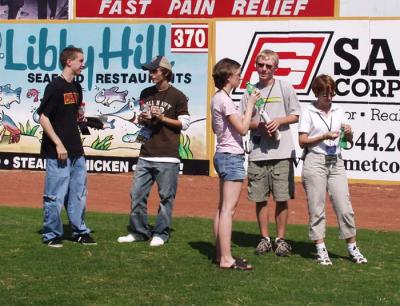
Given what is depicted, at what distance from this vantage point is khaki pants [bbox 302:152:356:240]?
8492 millimetres

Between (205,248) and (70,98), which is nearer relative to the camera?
(70,98)

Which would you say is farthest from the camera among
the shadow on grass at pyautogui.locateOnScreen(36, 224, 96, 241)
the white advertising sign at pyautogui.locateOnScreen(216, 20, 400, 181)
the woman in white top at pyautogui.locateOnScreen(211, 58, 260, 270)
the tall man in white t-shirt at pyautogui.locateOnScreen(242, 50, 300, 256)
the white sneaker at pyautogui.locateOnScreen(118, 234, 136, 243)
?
the white advertising sign at pyautogui.locateOnScreen(216, 20, 400, 181)

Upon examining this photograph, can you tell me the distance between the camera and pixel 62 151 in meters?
8.91

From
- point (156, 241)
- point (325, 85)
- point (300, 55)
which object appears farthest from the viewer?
point (300, 55)

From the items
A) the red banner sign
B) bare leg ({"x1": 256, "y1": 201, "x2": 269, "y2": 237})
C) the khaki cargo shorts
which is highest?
the red banner sign

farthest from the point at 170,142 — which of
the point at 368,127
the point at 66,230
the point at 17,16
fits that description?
the point at 17,16

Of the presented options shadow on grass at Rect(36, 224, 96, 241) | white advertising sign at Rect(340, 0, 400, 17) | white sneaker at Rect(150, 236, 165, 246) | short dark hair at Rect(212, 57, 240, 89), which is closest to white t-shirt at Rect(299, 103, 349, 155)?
short dark hair at Rect(212, 57, 240, 89)

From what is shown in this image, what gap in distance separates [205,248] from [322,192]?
1.45m

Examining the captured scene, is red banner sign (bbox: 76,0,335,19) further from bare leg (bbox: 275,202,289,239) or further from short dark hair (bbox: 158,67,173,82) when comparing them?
bare leg (bbox: 275,202,289,239)

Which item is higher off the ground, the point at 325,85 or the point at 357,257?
the point at 325,85

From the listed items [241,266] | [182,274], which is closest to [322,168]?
[241,266]

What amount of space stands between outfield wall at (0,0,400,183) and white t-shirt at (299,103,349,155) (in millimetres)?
6627

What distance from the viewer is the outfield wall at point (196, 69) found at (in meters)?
15.1

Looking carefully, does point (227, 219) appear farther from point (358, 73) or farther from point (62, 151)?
point (358, 73)
